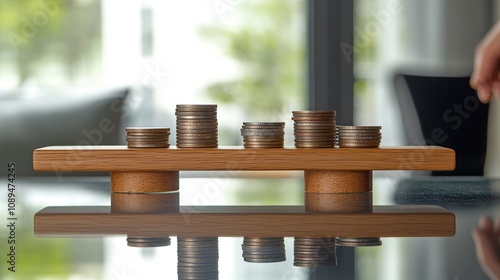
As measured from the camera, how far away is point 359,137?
6.05ft

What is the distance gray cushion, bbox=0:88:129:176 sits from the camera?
320 centimetres

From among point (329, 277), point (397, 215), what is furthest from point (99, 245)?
point (397, 215)

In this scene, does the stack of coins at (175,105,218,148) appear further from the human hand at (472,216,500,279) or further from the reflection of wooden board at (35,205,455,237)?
the human hand at (472,216,500,279)

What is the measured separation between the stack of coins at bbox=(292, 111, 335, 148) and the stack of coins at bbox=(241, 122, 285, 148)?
0.04 meters

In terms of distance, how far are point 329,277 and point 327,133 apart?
2.97 ft

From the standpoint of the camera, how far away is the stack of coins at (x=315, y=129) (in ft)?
6.01

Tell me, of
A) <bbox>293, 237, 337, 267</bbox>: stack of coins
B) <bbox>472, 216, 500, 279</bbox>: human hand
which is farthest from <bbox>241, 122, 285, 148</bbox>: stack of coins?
<bbox>293, 237, 337, 267</bbox>: stack of coins

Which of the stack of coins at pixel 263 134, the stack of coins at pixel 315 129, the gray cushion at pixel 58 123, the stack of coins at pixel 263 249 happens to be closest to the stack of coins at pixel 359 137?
the stack of coins at pixel 315 129

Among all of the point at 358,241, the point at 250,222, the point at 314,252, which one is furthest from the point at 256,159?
the point at 314,252

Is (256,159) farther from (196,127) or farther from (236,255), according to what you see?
(236,255)

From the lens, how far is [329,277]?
0.96 m

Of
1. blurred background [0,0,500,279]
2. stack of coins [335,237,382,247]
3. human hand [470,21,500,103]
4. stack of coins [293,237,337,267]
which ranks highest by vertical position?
blurred background [0,0,500,279]

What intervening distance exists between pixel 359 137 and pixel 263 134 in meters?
0.20

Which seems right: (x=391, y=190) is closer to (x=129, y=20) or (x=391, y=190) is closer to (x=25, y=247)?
(x=25, y=247)
